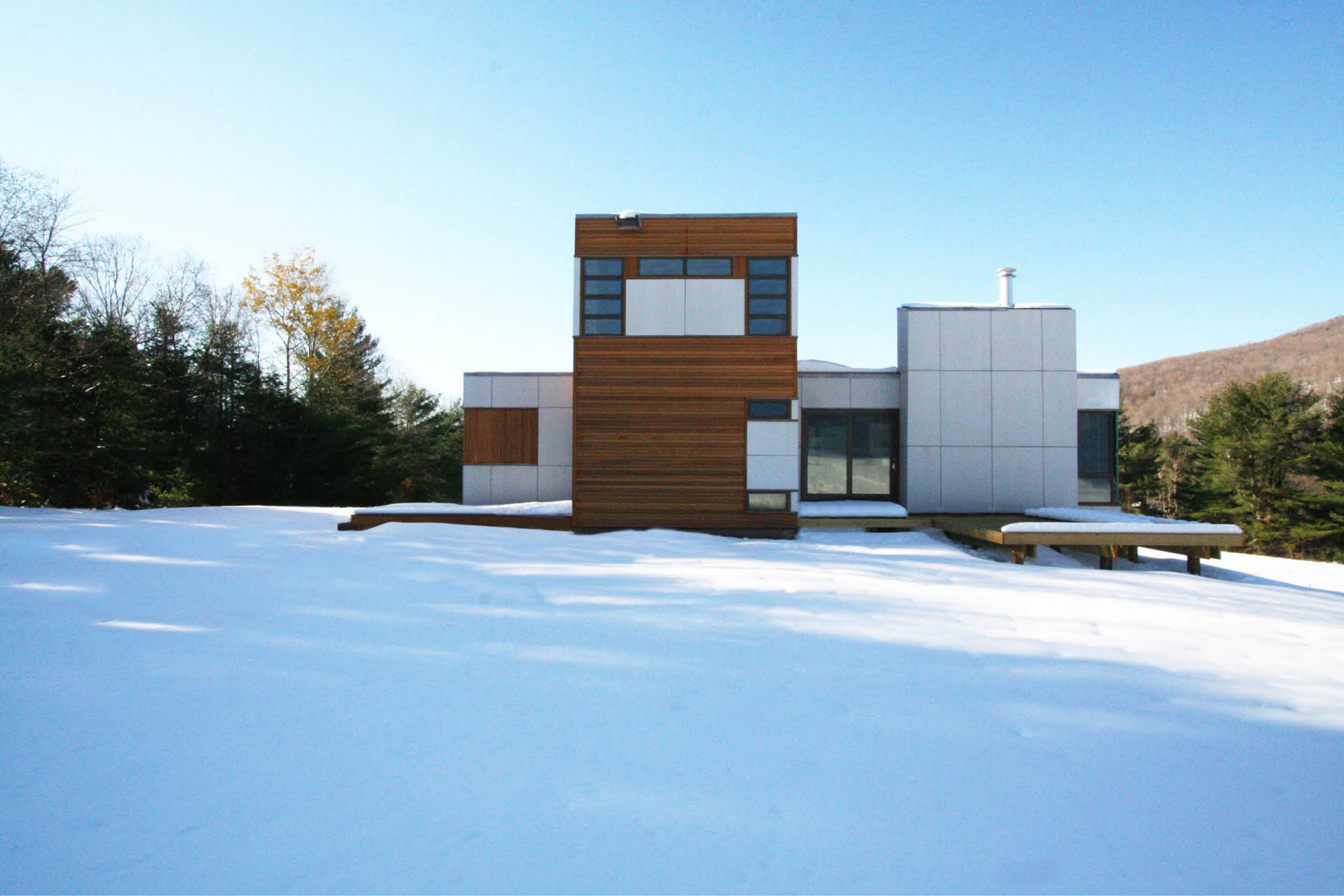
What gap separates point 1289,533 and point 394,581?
27.9m

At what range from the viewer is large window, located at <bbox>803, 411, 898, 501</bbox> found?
11.6m

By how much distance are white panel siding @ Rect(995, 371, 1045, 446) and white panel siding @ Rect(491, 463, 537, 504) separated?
756 cm

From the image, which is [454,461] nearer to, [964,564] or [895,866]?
[964,564]

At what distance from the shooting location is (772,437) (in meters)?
9.65

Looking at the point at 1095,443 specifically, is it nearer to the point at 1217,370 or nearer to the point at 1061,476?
the point at 1061,476

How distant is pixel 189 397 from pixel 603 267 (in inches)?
579

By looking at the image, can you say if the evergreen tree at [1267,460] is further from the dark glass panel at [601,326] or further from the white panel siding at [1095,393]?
the dark glass panel at [601,326]

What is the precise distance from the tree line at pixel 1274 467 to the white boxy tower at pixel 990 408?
14.1 meters

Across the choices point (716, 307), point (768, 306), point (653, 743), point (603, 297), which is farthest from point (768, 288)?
point (653, 743)

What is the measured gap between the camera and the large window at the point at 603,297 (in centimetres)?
980

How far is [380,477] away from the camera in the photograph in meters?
22.2

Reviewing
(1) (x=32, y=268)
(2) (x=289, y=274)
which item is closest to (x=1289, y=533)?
(2) (x=289, y=274)

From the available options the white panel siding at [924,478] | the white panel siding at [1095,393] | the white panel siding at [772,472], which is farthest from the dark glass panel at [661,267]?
the white panel siding at [1095,393]

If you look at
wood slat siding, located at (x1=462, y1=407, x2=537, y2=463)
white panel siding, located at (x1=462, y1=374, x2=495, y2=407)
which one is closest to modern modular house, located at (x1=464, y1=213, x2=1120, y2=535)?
wood slat siding, located at (x1=462, y1=407, x2=537, y2=463)
